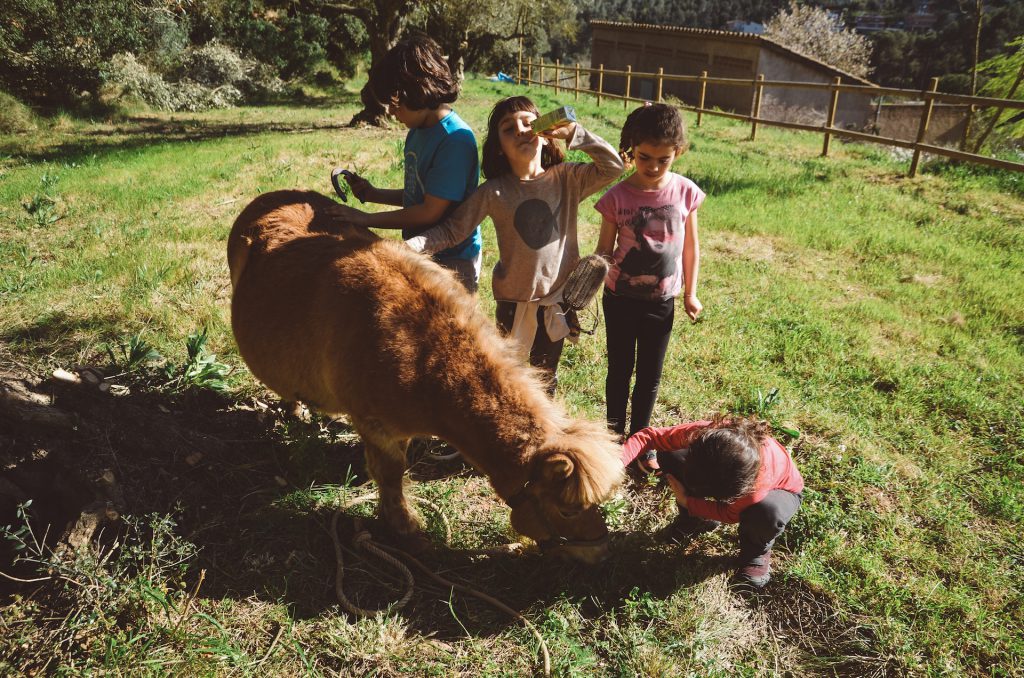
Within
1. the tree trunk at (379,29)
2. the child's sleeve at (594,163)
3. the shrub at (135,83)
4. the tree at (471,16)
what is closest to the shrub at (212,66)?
the shrub at (135,83)

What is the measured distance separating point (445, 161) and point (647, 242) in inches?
44.0

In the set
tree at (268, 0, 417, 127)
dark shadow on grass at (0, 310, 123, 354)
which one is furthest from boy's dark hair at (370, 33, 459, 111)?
tree at (268, 0, 417, 127)

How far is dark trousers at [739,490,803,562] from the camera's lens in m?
2.58

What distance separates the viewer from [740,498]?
261 centimetres

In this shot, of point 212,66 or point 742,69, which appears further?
point 742,69

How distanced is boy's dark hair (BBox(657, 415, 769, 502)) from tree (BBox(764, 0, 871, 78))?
39.0 m

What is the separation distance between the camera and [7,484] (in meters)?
2.44

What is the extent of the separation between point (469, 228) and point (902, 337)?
419 cm

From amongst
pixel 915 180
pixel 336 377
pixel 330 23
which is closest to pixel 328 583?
pixel 336 377

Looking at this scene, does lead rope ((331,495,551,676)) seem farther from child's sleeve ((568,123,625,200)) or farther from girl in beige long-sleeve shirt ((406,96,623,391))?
child's sleeve ((568,123,625,200))

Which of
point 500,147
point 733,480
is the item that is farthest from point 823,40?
point 733,480

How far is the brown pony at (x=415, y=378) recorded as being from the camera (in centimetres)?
219

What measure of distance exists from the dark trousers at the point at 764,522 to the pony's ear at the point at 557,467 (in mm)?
1091

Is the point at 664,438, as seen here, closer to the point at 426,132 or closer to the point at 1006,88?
the point at 426,132
